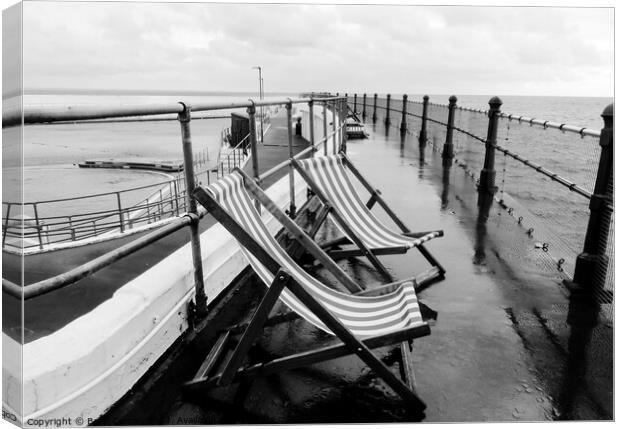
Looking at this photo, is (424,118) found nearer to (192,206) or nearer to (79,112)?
(192,206)

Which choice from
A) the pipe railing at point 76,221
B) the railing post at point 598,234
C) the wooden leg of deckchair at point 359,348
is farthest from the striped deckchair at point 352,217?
the pipe railing at point 76,221

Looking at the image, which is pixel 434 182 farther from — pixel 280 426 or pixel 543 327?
pixel 280 426

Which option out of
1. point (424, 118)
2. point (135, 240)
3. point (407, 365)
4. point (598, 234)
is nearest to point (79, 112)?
point (135, 240)

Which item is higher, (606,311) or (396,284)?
(396,284)

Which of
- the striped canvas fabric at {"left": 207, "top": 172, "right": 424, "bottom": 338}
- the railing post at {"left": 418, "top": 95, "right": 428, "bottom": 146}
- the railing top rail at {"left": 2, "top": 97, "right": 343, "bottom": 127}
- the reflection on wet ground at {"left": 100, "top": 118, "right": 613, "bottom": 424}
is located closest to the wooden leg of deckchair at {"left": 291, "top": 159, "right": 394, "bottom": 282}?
the reflection on wet ground at {"left": 100, "top": 118, "right": 613, "bottom": 424}

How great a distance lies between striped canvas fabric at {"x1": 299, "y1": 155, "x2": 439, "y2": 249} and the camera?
366cm

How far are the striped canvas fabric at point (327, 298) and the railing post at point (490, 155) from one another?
176 inches

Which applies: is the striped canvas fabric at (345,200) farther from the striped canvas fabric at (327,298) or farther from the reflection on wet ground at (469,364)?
the striped canvas fabric at (327,298)

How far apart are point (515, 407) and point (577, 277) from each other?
1.65 meters

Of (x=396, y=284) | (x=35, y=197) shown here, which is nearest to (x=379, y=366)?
(x=396, y=284)

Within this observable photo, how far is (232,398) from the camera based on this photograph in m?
2.19

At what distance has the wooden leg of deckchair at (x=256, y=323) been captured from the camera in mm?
1944

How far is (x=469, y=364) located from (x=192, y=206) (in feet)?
5.53

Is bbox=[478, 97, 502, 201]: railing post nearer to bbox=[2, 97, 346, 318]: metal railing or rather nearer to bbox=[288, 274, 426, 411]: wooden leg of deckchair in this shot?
bbox=[2, 97, 346, 318]: metal railing
